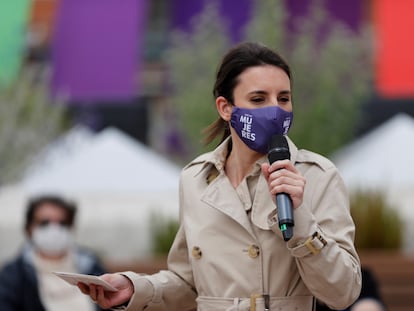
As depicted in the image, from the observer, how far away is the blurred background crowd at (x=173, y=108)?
14.1m

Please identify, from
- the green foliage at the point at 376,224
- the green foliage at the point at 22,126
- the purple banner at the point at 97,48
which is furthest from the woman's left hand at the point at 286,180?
the purple banner at the point at 97,48

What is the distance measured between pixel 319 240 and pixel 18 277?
11.9 feet

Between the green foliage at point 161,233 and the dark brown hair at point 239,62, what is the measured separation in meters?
8.76

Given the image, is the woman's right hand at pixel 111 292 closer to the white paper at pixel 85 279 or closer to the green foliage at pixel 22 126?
the white paper at pixel 85 279

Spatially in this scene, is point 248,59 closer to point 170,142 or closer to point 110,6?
point 170,142

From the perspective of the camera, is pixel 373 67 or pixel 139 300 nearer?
pixel 139 300

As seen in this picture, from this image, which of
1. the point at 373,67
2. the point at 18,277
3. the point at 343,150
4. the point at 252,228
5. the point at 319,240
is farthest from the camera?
the point at 373,67

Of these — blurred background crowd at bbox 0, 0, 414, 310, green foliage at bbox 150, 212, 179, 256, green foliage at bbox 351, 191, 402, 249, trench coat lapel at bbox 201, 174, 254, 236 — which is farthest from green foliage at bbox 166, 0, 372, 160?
trench coat lapel at bbox 201, 174, 254, 236

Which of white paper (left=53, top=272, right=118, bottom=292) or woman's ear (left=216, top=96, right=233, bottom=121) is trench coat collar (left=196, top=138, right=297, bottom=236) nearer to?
woman's ear (left=216, top=96, right=233, bottom=121)

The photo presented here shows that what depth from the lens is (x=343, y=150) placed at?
15711 mm

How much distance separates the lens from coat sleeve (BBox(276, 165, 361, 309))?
382 centimetres

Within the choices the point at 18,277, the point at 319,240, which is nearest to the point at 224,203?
the point at 319,240

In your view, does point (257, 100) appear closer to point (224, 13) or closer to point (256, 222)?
point (256, 222)

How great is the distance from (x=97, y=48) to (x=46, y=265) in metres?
15.4
